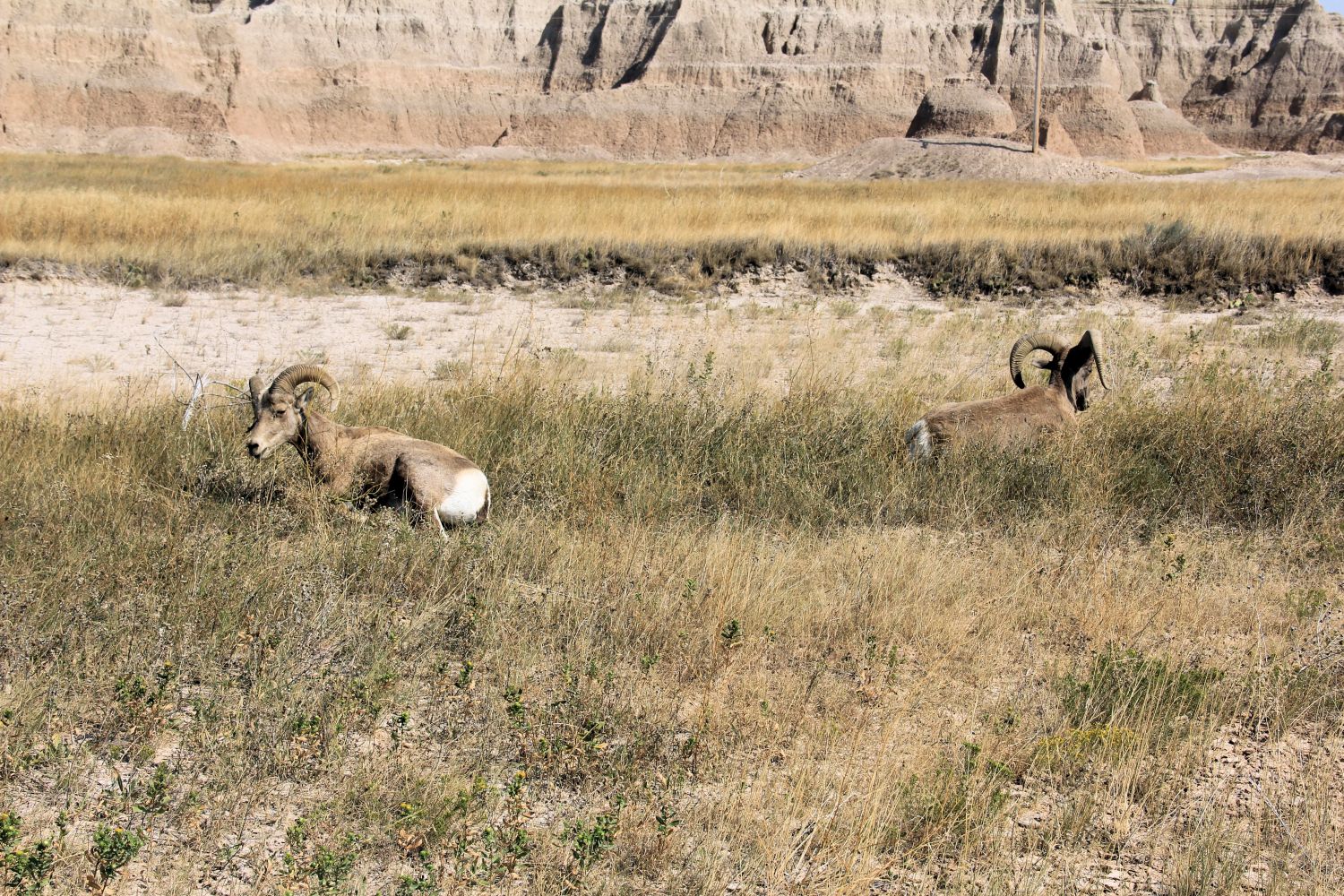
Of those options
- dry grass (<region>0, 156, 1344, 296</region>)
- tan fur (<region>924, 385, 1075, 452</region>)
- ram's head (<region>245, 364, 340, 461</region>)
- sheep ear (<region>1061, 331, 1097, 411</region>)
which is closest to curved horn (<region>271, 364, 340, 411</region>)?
ram's head (<region>245, 364, 340, 461</region>)

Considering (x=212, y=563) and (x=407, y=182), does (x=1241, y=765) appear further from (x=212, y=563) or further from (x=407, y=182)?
(x=407, y=182)

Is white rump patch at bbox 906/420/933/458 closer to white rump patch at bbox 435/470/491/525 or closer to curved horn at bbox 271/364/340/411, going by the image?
white rump patch at bbox 435/470/491/525

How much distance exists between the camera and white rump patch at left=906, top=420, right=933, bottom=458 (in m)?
8.02

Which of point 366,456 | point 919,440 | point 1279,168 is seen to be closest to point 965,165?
point 1279,168

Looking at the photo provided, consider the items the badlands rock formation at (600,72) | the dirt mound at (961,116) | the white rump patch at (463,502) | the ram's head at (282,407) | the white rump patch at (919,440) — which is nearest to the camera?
the white rump patch at (463,502)

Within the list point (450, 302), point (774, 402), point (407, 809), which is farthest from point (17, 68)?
point (407, 809)

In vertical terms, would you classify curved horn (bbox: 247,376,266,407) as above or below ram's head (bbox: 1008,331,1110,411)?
below

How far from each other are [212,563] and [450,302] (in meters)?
10.6

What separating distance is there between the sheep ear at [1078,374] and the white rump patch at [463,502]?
501 cm

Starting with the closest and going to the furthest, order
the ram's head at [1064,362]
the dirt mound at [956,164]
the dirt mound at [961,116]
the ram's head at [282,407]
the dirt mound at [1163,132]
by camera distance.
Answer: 1. the ram's head at [282,407]
2. the ram's head at [1064,362]
3. the dirt mound at [956,164]
4. the dirt mound at [961,116]
5. the dirt mound at [1163,132]

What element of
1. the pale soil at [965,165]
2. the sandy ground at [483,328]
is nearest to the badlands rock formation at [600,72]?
the pale soil at [965,165]

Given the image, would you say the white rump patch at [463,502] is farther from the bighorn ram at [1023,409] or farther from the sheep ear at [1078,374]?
the sheep ear at [1078,374]

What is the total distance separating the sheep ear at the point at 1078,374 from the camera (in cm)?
887

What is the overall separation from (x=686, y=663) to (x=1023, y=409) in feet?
14.2
